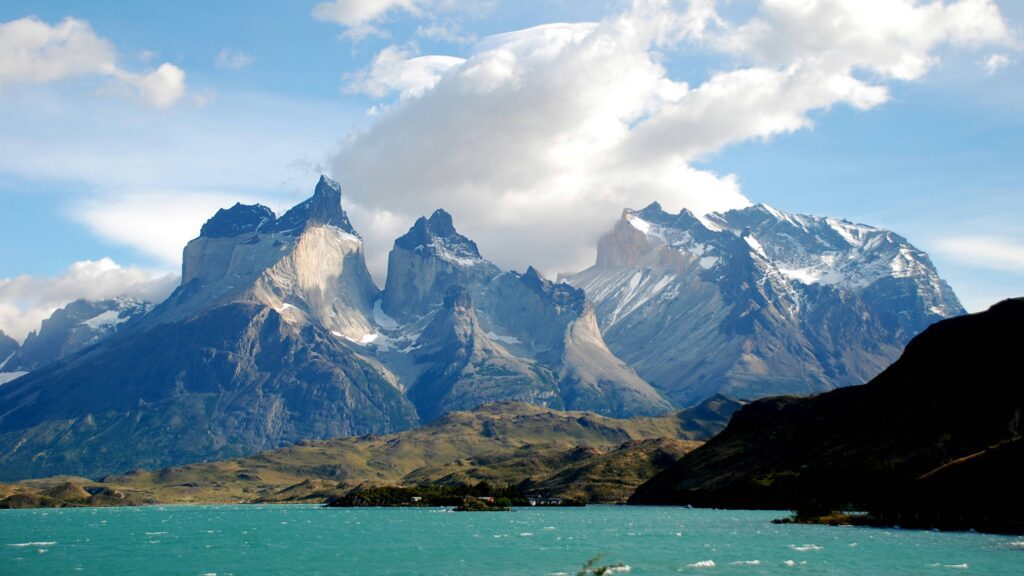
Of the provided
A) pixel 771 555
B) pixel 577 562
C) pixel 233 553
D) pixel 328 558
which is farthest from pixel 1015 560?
pixel 233 553

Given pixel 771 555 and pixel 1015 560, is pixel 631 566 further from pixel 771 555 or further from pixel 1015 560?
pixel 1015 560

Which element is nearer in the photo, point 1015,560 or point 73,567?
point 1015,560

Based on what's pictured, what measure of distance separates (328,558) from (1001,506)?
404 feet

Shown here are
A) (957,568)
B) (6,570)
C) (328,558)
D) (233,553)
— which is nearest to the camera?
(957,568)

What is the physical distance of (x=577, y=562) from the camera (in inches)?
6516

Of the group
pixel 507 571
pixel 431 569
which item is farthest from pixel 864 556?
pixel 431 569

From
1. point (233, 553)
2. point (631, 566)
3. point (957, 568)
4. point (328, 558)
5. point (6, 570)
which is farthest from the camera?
point (233, 553)

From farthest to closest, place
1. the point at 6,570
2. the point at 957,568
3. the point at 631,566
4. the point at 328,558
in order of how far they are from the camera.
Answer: the point at 328,558 → the point at 6,570 → the point at 631,566 → the point at 957,568

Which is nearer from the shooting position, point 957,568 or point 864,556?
Answer: point 957,568

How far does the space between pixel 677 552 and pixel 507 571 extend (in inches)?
1423

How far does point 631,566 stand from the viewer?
15800cm

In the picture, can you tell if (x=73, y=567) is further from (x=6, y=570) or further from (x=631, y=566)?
(x=631, y=566)

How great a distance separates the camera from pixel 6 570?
555 ft

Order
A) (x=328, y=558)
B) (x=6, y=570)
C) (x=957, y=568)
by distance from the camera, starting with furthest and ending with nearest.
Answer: (x=328, y=558) → (x=6, y=570) → (x=957, y=568)
